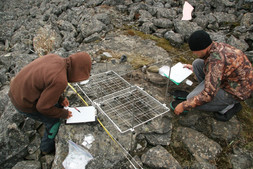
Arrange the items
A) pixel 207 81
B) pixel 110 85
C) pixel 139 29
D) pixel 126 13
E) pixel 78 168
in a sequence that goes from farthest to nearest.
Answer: pixel 126 13 → pixel 139 29 → pixel 110 85 → pixel 207 81 → pixel 78 168

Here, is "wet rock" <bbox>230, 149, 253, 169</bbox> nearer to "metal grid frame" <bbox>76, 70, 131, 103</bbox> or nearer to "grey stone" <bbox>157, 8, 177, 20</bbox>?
"metal grid frame" <bbox>76, 70, 131, 103</bbox>

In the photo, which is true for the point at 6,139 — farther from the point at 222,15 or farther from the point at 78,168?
the point at 222,15

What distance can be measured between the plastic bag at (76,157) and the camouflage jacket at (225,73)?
6.26 ft

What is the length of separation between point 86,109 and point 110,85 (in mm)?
1001

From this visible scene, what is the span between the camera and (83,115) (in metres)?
3.75

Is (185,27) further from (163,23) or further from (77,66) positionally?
(77,66)

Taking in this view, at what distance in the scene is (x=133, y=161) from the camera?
324 centimetres

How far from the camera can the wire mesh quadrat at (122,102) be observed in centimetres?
379

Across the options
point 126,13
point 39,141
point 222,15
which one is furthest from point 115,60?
point 222,15

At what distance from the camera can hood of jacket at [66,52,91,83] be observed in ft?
9.61

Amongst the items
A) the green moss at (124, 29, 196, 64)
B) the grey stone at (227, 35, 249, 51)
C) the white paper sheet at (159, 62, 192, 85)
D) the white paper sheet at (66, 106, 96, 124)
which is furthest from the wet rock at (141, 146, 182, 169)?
the grey stone at (227, 35, 249, 51)

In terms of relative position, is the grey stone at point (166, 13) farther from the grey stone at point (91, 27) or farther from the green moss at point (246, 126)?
the green moss at point (246, 126)

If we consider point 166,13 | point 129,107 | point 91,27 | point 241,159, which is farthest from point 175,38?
point 241,159

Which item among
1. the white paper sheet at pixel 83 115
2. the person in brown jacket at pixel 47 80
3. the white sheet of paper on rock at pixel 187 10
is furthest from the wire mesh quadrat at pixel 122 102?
the white sheet of paper on rock at pixel 187 10
